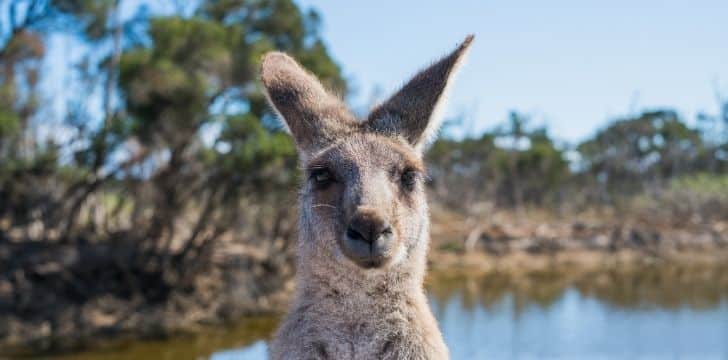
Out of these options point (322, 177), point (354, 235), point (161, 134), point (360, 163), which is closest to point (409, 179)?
point (360, 163)

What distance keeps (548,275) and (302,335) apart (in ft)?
109

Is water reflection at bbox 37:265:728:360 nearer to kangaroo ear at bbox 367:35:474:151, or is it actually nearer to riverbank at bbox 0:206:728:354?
riverbank at bbox 0:206:728:354

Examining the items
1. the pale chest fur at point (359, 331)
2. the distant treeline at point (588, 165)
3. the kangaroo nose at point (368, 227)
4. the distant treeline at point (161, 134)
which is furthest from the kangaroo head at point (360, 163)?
the distant treeline at point (588, 165)

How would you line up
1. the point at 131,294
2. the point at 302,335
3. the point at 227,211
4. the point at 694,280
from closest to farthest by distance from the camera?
the point at 302,335 → the point at 131,294 → the point at 227,211 → the point at 694,280

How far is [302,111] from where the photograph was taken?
3.56 meters

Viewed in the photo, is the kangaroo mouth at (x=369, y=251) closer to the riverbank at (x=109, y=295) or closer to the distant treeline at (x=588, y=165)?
the riverbank at (x=109, y=295)

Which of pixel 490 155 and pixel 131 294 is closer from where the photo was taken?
pixel 131 294

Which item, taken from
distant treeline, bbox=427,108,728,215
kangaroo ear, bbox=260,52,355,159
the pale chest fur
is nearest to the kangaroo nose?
the pale chest fur

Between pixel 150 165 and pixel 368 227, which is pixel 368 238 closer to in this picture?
pixel 368 227

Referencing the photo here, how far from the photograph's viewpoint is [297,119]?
3.55 metres

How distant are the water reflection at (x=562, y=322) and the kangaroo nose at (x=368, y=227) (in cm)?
1573

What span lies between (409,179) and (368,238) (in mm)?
597

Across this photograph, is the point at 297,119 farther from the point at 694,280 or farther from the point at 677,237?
the point at 677,237

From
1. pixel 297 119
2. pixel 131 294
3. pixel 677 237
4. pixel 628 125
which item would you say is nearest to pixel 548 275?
pixel 677 237
